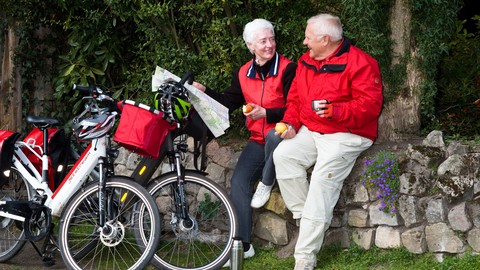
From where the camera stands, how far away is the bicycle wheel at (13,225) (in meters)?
6.44

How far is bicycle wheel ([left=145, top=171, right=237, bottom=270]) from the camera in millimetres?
5898

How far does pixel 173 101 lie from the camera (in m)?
5.73

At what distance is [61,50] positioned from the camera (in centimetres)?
853

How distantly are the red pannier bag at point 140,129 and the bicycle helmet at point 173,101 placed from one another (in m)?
0.06

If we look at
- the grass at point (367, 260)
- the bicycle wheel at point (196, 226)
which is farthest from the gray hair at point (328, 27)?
the grass at point (367, 260)

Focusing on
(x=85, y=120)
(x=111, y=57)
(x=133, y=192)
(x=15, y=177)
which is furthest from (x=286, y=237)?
(x=111, y=57)

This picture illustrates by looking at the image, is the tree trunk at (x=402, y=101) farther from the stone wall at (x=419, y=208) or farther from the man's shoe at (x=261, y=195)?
the man's shoe at (x=261, y=195)

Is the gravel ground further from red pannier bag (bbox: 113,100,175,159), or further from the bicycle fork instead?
red pannier bag (bbox: 113,100,175,159)

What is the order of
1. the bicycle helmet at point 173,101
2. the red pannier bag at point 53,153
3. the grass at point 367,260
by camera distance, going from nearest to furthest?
the grass at point 367,260 < the bicycle helmet at point 173,101 < the red pannier bag at point 53,153

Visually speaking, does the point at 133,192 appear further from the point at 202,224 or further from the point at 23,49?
the point at 23,49

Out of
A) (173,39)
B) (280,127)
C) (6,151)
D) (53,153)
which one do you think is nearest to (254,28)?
(280,127)

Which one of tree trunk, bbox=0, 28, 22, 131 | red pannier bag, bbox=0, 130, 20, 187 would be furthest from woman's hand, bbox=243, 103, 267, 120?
tree trunk, bbox=0, 28, 22, 131

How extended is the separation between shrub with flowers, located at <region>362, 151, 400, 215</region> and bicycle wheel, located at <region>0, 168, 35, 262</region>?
258 centimetres

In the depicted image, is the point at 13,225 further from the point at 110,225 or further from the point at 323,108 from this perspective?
the point at 323,108
